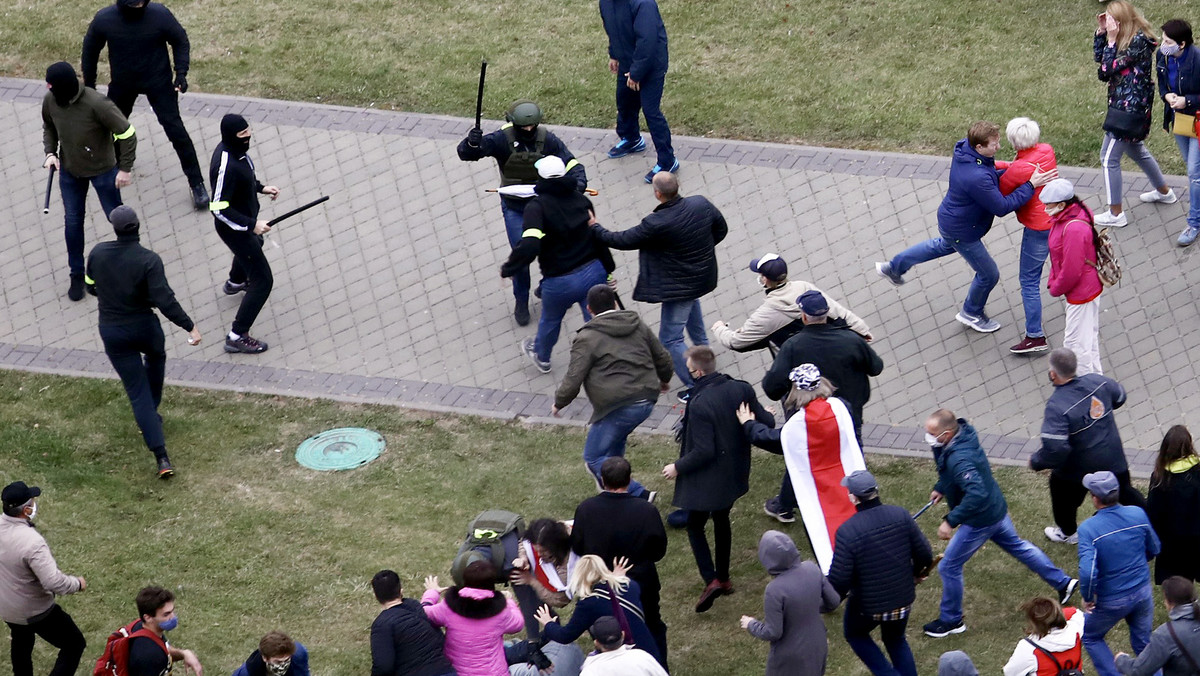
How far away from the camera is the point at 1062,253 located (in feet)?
36.0

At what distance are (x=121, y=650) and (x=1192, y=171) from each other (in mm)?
8938

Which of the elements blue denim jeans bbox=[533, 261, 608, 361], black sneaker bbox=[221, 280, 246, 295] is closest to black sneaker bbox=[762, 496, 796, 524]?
blue denim jeans bbox=[533, 261, 608, 361]

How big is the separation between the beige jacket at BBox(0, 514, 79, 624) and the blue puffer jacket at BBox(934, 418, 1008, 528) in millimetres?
4805

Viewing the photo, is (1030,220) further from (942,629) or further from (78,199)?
(78,199)

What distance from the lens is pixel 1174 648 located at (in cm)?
767

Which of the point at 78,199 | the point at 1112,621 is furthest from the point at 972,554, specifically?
the point at 78,199

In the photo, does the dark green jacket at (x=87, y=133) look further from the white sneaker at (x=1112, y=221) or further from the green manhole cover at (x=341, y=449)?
the white sneaker at (x=1112, y=221)

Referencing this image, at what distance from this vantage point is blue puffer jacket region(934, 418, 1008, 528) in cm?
891

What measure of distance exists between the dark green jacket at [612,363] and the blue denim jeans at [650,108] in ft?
13.0

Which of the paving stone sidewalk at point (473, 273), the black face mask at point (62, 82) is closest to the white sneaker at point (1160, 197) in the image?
the paving stone sidewalk at point (473, 273)

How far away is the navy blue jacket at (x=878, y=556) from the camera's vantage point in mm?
8367

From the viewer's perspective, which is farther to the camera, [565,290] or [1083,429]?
[565,290]

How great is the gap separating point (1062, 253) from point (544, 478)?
385cm

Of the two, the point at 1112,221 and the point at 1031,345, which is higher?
the point at 1112,221
